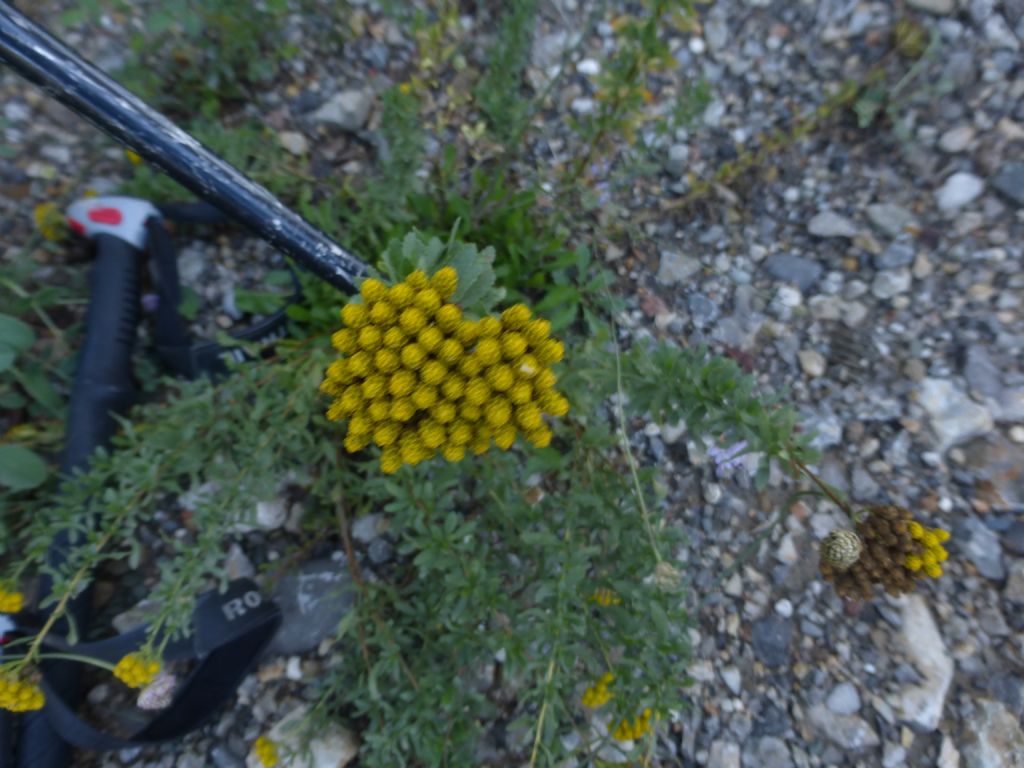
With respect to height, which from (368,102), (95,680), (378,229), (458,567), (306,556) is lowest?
(95,680)

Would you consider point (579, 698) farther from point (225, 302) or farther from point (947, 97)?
point (947, 97)

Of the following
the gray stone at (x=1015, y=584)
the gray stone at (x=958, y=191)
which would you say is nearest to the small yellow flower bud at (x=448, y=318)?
the gray stone at (x=1015, y=584)

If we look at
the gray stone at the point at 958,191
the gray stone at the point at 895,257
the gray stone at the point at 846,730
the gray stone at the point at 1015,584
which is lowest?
the gray stone at the point at 846,730

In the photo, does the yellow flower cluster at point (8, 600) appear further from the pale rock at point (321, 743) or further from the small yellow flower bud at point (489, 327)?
the small yellow flower bud at point (489, 327)

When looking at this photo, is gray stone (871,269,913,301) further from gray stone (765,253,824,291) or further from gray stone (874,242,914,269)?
gray stone (765,253,824,291)

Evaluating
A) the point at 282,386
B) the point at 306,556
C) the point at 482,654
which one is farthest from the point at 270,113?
the point at 482,654

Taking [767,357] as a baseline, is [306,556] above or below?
below

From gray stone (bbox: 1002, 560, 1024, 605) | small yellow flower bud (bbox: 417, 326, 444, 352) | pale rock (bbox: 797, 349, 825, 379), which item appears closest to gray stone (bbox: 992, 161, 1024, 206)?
pale rock (bbox: 797, 349, 825, 379)
